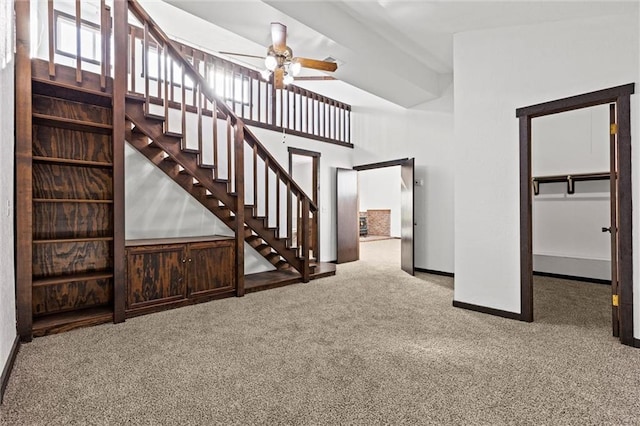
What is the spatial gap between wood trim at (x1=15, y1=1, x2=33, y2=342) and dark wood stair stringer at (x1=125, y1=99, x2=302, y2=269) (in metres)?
0.80

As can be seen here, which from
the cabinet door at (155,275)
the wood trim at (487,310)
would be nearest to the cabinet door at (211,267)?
the cabinet door at (155,275)

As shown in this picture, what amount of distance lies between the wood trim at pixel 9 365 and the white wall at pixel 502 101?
3.76 meters

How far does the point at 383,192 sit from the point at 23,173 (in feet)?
37.7

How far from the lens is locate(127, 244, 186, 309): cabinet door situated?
129 inches

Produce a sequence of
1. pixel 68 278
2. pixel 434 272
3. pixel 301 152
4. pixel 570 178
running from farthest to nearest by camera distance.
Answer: pixel 301 152 → pixel 434 272 → pixel 570 178 → pixel 68 278

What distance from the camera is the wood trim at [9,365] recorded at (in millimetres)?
1869

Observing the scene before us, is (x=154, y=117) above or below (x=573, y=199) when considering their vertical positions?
above

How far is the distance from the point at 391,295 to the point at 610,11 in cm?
338

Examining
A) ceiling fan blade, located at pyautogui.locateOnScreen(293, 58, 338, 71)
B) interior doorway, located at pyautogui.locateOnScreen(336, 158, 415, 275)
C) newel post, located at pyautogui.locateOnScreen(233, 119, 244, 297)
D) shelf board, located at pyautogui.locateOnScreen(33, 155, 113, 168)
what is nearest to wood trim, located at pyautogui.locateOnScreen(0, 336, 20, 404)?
shelf board, located at pyautogui.locateOnScreen(33, 155, 113, 168)

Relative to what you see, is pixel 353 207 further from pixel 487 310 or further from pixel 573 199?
pixel 487 310

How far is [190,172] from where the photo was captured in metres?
3.73

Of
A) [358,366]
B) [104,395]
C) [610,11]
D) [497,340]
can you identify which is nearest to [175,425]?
[104,395]

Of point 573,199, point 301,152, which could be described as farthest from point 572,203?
point 301,152

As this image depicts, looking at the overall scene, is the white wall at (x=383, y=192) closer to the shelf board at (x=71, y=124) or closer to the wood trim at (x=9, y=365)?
the shelf board at (x=71, y=124)
